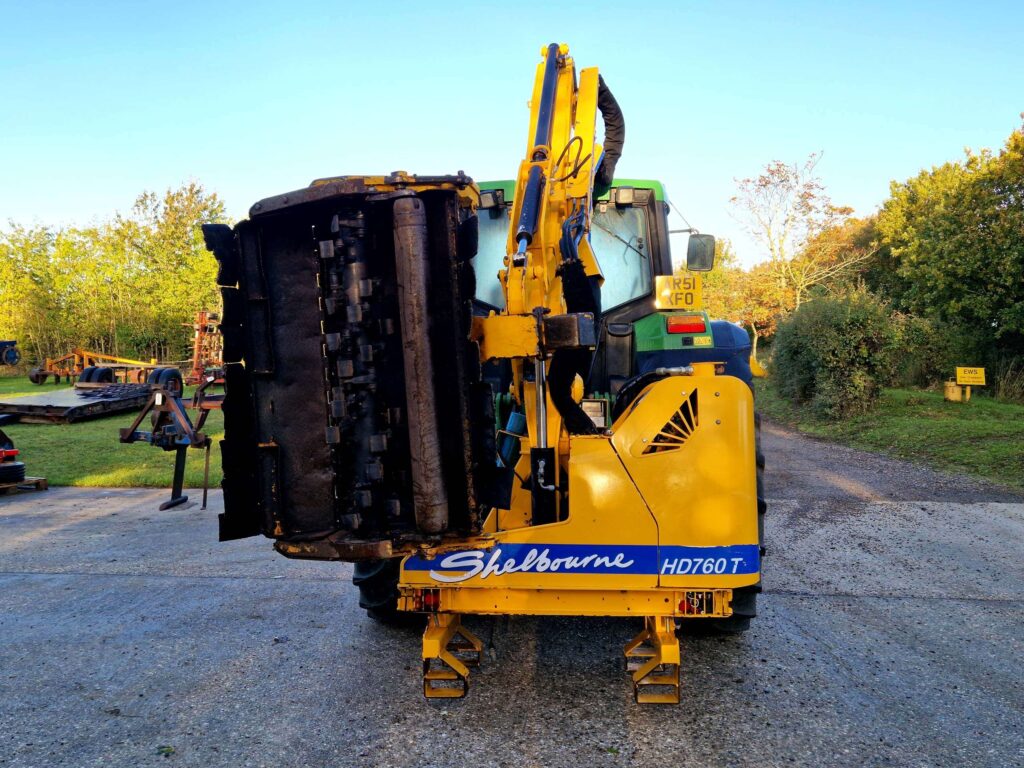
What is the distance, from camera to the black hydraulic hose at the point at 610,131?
3924 mm

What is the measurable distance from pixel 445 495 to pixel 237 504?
946 millimetres

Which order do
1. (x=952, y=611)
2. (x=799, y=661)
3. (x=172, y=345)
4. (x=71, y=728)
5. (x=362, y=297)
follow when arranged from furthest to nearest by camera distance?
(x=172, y=345) < (x=952, y=611) < (x=799, y=661) < (x=71, y=728) < (x=362, y=297)

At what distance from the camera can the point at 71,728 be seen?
3049mm

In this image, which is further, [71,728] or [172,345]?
[172,345]

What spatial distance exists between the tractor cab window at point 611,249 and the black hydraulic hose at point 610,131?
0.85 metres

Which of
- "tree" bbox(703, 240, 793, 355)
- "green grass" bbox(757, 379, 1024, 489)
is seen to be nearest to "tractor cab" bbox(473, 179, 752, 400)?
"green grass" bbox(757, 379, 1024, 489)

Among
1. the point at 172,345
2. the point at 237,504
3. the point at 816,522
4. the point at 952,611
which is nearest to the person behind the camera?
the point at 237,504

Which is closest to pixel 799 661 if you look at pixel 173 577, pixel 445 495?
pixel 445 495

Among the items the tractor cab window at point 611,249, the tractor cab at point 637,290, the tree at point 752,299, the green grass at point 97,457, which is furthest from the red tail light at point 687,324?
the tree at point 752,299

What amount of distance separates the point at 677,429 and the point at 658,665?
1024 mm

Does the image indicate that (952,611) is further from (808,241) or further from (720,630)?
(808,241)

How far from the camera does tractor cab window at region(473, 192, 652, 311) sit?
15.7 feet

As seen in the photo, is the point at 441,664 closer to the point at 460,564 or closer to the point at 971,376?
the point at 460,564

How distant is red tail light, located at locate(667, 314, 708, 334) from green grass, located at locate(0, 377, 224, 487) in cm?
722
